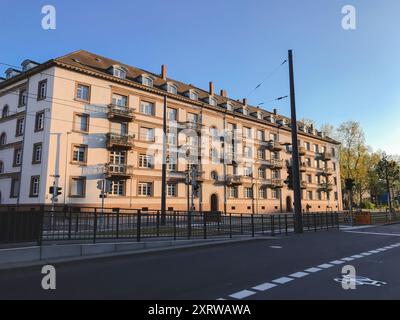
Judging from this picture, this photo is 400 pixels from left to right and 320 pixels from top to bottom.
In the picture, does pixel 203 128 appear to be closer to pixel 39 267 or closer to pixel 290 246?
pixel 290 246

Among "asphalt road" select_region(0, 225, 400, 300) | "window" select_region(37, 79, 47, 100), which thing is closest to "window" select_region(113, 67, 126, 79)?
Result: "window" select_region(37, 79, 47, 100)

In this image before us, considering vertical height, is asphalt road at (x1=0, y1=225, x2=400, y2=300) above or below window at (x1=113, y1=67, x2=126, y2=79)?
below

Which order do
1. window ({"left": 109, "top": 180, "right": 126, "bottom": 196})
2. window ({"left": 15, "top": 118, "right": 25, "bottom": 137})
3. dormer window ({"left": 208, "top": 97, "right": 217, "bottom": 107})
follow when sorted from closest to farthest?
window ({"left": 109, "top": 180, "right": 126, "bottom": 196}), window ({"left": 15, "top": 118, "right": 25, "bottom": 137}), dormer window ({"left": 208, "top": 97, "right": 217, "bottom": 107})

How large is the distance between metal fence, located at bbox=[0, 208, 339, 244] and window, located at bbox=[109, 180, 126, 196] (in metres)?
19.6

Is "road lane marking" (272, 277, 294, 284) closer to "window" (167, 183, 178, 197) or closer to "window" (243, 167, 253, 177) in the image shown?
"window" (167, 183, 178, 197)

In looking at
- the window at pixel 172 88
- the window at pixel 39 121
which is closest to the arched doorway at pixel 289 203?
the window at pixel 172 88

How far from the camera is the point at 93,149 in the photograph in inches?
1351

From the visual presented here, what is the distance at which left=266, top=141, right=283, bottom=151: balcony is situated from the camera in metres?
56.1

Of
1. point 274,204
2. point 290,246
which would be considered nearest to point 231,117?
point 274,204

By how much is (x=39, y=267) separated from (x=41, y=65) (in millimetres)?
29253

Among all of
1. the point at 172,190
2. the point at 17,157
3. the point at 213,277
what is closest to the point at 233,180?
the point at 172,190

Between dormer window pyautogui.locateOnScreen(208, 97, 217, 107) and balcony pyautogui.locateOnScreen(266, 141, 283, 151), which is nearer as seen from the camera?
dormer window pyautogui.locateOnScreen(208, 97, 217, 107)

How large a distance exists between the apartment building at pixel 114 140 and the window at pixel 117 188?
0.11 m

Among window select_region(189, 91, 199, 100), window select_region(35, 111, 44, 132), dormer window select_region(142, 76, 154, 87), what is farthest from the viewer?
window select_region(189, 91, 199, 100)
